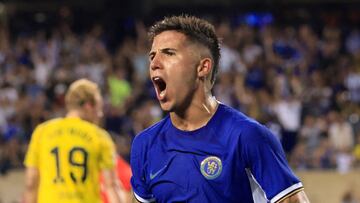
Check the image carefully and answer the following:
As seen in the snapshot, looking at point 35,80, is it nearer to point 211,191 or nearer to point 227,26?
point 227,26

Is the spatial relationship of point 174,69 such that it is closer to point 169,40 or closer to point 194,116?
point 169,40

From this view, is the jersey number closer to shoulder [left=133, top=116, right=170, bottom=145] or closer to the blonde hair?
the blonde hair

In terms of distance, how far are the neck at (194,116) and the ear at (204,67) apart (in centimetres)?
13

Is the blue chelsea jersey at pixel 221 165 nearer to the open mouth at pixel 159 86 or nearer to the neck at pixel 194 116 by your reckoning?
the neck at pixel 194 116

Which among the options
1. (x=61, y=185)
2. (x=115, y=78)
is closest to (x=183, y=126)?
(x=61, y=185)

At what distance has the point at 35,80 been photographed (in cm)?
1501

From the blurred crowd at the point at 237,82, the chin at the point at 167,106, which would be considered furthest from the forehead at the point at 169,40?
the blurred crowd at the point at 237,82

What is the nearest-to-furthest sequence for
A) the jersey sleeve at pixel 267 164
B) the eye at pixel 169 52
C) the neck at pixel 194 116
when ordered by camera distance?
the jersey sleeve at pixel 267 164 < the eye at pixel 169 52 < the neck at pixel 194 116

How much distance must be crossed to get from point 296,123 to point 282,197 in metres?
10.5

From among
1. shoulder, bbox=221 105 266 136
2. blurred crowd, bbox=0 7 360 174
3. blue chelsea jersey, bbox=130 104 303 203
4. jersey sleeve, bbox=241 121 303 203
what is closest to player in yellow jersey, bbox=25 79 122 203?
blue chelsea jersey, bbox=130 104 303 203

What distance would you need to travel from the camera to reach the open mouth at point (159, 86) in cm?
368

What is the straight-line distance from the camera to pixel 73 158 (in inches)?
275

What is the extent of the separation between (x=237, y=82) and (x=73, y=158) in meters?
8.20

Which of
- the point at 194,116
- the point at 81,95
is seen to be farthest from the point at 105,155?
the point at 194,116
